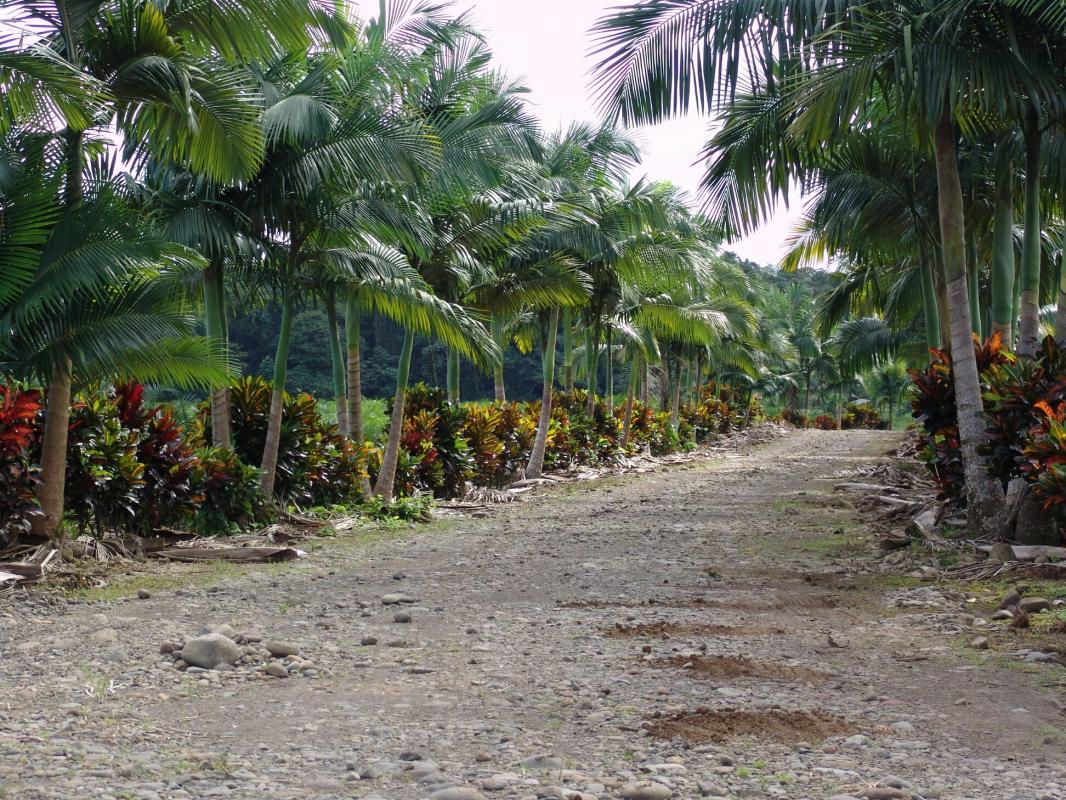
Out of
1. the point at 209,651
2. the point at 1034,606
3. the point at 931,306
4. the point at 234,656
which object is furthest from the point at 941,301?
the point at 209,651

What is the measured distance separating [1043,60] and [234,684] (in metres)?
8.65

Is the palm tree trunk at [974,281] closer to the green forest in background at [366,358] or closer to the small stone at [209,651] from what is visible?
the small stone at [209,651]

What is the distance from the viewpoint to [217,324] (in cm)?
1226

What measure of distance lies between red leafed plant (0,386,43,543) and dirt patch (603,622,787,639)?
508 centimetres

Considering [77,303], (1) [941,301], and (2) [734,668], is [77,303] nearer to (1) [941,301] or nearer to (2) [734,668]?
(2) [734,668]

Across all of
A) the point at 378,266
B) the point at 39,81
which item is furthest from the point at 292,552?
the point at 39,81

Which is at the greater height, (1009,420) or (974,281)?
(974,281)

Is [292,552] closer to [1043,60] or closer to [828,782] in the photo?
[828,782]

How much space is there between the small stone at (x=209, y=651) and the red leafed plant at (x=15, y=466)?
3567 mm

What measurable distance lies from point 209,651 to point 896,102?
7.97 m

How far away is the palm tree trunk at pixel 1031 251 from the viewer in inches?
416

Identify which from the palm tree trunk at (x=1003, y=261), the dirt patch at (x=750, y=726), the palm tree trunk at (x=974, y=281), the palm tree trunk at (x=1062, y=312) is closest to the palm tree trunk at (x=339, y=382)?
the palm tree trunk at (x=1003, y=261)

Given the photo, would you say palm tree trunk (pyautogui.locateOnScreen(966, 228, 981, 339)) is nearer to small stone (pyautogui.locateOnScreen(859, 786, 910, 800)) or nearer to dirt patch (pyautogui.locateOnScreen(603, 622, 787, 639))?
dirt patch (pyautogui.locateOnScreen(603, 622, 787, 639))

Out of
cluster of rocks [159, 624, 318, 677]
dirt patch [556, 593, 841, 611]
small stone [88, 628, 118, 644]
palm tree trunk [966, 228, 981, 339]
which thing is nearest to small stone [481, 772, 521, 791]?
cluster of rocks [159, 624, 318, 677]
